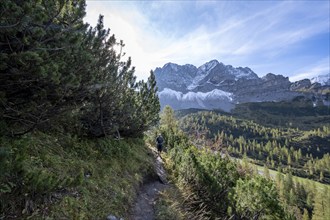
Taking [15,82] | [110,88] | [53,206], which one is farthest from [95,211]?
[110,88]

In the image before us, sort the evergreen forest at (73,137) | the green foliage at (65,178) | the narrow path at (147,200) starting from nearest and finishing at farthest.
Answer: the green foliage at (65,178) → the evergreen forest at (73,137) → the narrow path at (147,200)

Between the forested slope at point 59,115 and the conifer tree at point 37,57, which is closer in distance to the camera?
the forested slope at point 59,115

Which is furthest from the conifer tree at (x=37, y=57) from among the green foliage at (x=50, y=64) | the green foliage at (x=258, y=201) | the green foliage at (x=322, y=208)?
the green foliage at (x=322, y=208)

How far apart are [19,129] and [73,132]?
136 inches

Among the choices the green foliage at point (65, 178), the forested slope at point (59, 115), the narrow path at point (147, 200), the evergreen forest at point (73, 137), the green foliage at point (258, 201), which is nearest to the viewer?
the green foliage at point (65, 178)

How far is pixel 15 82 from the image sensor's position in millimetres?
5145

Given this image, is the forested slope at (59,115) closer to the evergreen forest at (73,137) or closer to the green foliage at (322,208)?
the evergreen forest at (73,137)

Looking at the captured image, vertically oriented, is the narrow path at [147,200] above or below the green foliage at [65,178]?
below

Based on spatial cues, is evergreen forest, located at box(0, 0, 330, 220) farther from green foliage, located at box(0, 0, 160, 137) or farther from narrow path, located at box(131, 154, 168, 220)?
narrow path, located at box(131, 154, 168, 220)

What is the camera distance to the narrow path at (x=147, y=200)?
29.5 ft

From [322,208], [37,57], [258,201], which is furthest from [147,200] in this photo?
[322,208]

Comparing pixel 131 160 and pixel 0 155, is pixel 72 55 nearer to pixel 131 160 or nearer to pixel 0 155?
pixel 0 155

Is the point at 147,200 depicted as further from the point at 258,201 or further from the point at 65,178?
the point at 65,178

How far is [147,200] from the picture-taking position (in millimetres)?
10711
